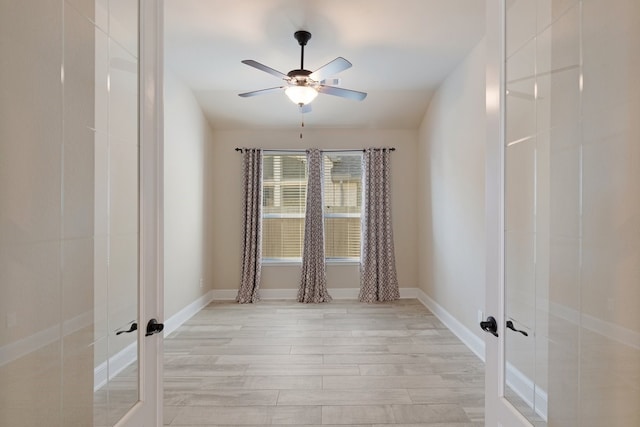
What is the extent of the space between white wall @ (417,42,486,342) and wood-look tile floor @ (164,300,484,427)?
1.70 ft

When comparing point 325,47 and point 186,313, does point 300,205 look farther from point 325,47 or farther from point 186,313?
point 325,47

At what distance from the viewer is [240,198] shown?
5223 mm

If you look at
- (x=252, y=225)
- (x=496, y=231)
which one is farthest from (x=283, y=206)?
(x=496, y=231)

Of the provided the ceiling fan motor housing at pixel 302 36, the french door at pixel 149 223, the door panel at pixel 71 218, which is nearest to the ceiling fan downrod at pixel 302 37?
the ceiling fan motor housing at pixel 302 36

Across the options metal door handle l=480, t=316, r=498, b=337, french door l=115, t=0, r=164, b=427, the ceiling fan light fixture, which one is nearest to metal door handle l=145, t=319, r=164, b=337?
french door l=115, t=0, r=164, b=427

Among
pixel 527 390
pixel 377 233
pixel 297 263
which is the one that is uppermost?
pixel 377 233

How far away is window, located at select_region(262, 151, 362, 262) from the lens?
5.37 m

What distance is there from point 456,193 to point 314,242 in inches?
89.4

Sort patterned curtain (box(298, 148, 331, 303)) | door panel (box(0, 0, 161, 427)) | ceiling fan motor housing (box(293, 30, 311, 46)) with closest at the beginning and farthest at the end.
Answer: door panel (box(0, 0, 161, 427)) < ceiling fan motor housing (box(293, 30, 311, 46)) < patterned curtain (box(298, 148, 331, 303))

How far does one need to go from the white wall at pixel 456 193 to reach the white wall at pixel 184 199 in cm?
324

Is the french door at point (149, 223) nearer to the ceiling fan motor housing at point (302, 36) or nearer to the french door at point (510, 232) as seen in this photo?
the french door at point (510, 232)

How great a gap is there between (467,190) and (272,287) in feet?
10.8

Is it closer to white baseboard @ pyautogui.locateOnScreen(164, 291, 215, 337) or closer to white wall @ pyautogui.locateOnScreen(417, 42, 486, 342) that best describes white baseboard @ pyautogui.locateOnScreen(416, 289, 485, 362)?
white wall @ pyautogui.locateOnScreen(417, 42, 486, 342)

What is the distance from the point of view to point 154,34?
45.4 inches
